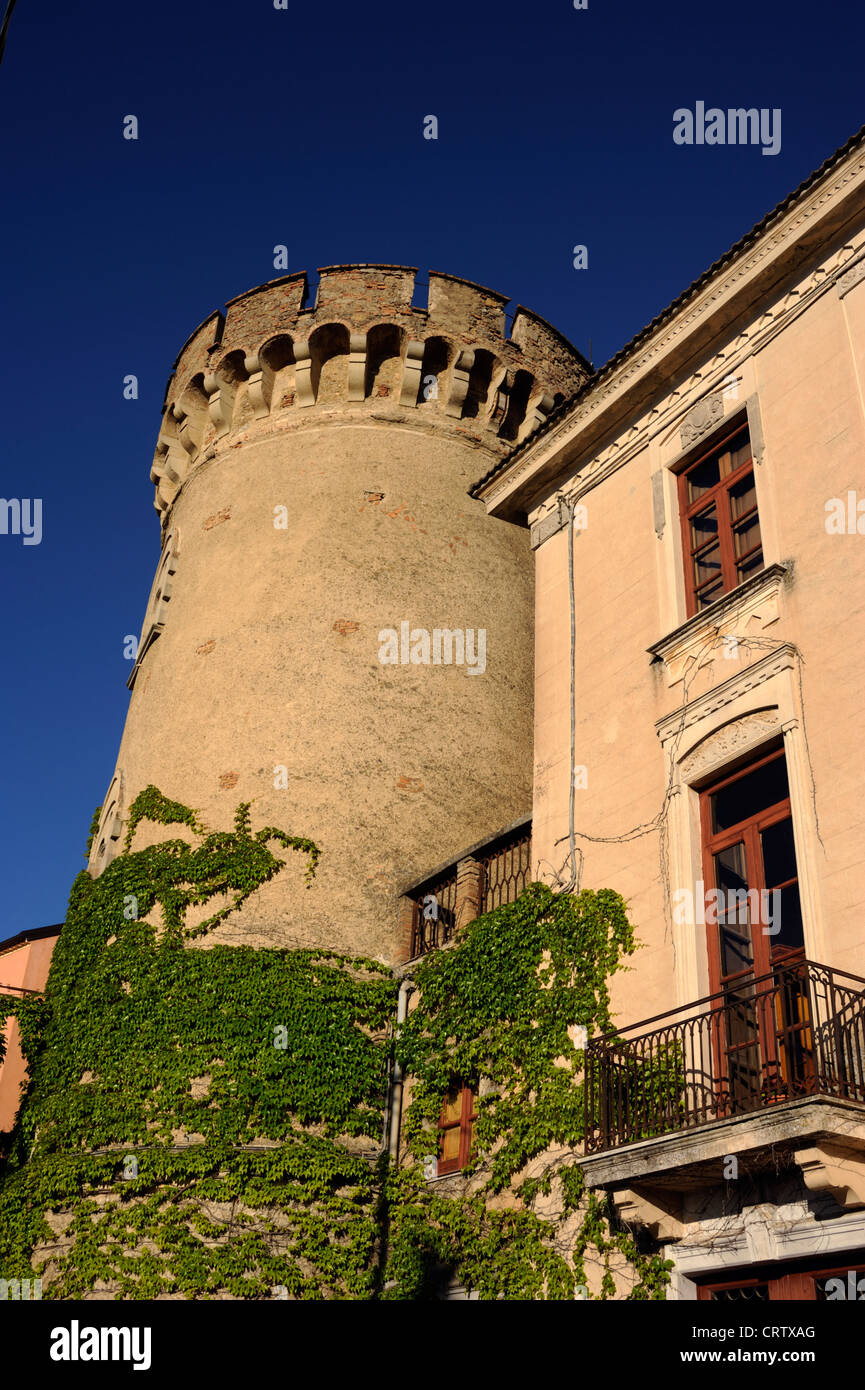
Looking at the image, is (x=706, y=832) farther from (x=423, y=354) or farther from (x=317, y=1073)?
(x=423, y=354)

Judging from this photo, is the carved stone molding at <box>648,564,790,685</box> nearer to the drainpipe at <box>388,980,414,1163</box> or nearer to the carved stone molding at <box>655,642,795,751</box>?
the carved stone molding at <box>655,642,795,751</box>

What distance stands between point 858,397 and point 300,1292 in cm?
1026

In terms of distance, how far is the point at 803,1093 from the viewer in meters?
8.81

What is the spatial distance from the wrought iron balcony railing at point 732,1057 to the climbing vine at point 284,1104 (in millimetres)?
916

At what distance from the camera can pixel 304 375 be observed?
20359 mm

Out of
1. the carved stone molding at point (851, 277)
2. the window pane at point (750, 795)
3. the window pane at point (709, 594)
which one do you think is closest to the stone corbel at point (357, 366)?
the window pane at point (709, 594)

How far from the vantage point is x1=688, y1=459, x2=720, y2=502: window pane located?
13.3m

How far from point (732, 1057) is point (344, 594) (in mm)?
9910

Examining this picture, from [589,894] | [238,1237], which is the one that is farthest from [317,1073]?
[589,894]

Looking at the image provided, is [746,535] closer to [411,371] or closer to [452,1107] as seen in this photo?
[452,1107]

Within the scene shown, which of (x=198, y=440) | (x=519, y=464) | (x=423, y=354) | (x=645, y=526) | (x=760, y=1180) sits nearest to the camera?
(x=760, y=1180)

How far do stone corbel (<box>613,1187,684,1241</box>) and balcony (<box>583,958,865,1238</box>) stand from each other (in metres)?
0.01

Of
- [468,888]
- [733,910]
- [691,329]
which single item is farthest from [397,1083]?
[691,329]
